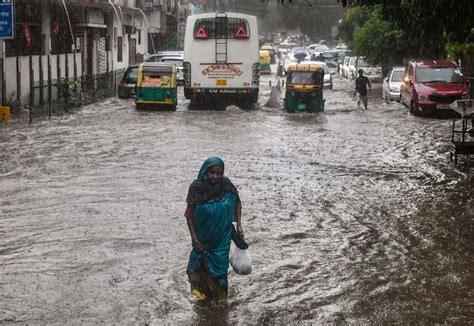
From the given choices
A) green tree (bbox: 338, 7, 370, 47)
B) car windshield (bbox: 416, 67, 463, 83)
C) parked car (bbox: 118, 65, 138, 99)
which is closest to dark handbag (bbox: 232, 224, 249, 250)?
car windshield (bbox: 416, 67, 463, 83)

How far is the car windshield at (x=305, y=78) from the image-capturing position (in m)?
31.0

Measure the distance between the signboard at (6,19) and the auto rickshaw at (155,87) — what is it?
23.7 feet

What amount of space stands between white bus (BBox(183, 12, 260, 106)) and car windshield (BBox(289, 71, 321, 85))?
145 centimetres

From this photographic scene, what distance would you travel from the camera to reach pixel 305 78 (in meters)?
31.0

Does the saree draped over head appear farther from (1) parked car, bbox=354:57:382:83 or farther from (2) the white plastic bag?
(1) parked car, bbox=354:57:382:83

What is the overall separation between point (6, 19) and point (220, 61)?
31.2ft

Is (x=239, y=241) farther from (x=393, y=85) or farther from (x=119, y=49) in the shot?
(x=119, y=49)

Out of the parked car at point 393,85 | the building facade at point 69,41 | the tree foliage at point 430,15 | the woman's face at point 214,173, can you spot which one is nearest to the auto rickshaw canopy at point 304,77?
the parked car at point 393,85

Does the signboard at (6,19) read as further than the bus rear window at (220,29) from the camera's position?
No

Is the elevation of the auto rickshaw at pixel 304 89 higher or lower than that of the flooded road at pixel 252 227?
higher

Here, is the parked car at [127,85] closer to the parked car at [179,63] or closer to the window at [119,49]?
the parked car at [179,63]

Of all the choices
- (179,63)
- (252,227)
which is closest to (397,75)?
(179,63)

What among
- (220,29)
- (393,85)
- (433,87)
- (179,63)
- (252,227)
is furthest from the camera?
(179,63)

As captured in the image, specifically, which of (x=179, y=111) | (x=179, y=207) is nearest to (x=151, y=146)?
(x=179, y=207)
